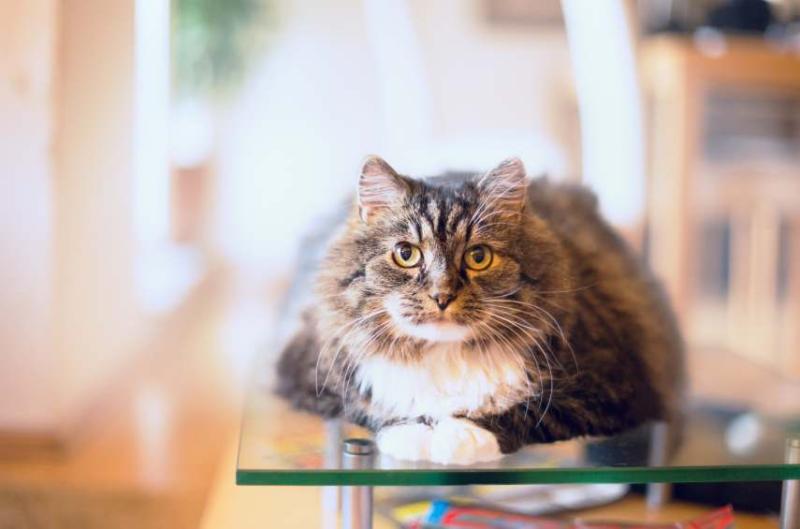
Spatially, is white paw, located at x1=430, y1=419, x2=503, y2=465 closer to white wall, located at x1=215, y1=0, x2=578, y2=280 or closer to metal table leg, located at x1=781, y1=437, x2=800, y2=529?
metal table leg, located at x1=781, y1=437, x2=800, y2=529

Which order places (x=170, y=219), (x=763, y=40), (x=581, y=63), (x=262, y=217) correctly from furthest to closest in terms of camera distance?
(x=262, y=217), (x=170, y=219), (x=763, y=40), (x=581, y=63)

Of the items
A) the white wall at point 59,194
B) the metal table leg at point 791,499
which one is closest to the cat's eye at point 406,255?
the metal table leg at point 791,499

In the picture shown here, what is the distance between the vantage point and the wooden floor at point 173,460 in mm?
1169

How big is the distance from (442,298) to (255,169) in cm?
330

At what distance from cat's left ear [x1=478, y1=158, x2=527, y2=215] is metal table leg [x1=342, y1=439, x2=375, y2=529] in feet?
0.85

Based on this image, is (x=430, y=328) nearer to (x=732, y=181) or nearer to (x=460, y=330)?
(x=460, y=330)

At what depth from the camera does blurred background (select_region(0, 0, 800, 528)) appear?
194 cm

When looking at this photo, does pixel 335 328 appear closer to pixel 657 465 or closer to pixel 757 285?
pixel 657 465

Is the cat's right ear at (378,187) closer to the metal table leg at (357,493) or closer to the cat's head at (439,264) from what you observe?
the cat's head at (439,264)

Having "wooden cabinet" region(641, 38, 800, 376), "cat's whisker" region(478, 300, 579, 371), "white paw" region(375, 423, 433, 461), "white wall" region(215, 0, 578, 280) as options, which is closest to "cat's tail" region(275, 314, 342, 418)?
"white paw" region(375, 423, 433, 461)

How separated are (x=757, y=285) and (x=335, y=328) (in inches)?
90.0

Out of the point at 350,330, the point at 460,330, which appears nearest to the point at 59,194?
the point at 350,330

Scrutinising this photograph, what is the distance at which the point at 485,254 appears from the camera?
0.88 meters

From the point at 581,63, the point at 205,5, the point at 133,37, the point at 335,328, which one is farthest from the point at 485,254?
the point at 205,5
